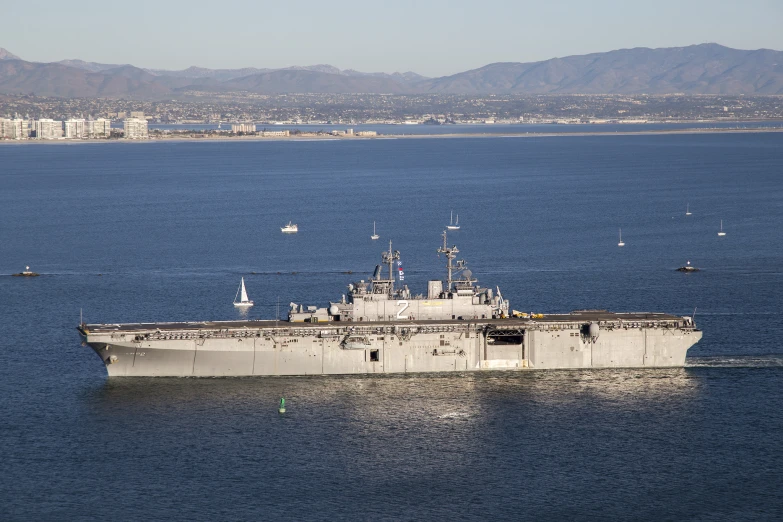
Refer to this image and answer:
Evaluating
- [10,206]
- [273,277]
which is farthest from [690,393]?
[10,206]

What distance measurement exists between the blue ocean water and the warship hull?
911mm

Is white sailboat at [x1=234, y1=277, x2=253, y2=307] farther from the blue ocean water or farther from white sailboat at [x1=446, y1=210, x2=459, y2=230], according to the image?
white sailboat at [x1=446, y1=210, x2=459, y2=230]

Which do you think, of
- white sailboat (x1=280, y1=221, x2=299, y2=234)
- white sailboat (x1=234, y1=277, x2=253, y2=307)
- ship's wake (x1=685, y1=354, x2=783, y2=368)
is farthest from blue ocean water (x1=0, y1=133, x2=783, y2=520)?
white sailboat (x1=280, y1=221, x2=299, y2=234)

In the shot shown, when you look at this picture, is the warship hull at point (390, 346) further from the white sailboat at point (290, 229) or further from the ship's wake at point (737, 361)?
the white sailboat at point (290, 229)

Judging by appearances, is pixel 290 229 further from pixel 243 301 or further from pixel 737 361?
pixel 737 361

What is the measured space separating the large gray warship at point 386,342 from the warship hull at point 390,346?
5cm

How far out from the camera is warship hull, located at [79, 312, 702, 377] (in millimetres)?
48906

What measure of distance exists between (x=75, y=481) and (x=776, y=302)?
43221 millimetres

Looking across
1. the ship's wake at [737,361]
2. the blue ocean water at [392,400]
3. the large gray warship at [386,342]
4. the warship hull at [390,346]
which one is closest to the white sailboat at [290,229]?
the blue ocean water at [392,400]

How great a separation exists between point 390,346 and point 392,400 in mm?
4340

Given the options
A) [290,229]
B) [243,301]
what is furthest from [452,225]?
[243,301]

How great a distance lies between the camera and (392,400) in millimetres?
46062

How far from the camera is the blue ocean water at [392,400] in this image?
3656 cm

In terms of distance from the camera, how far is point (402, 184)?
146375 millimetres
